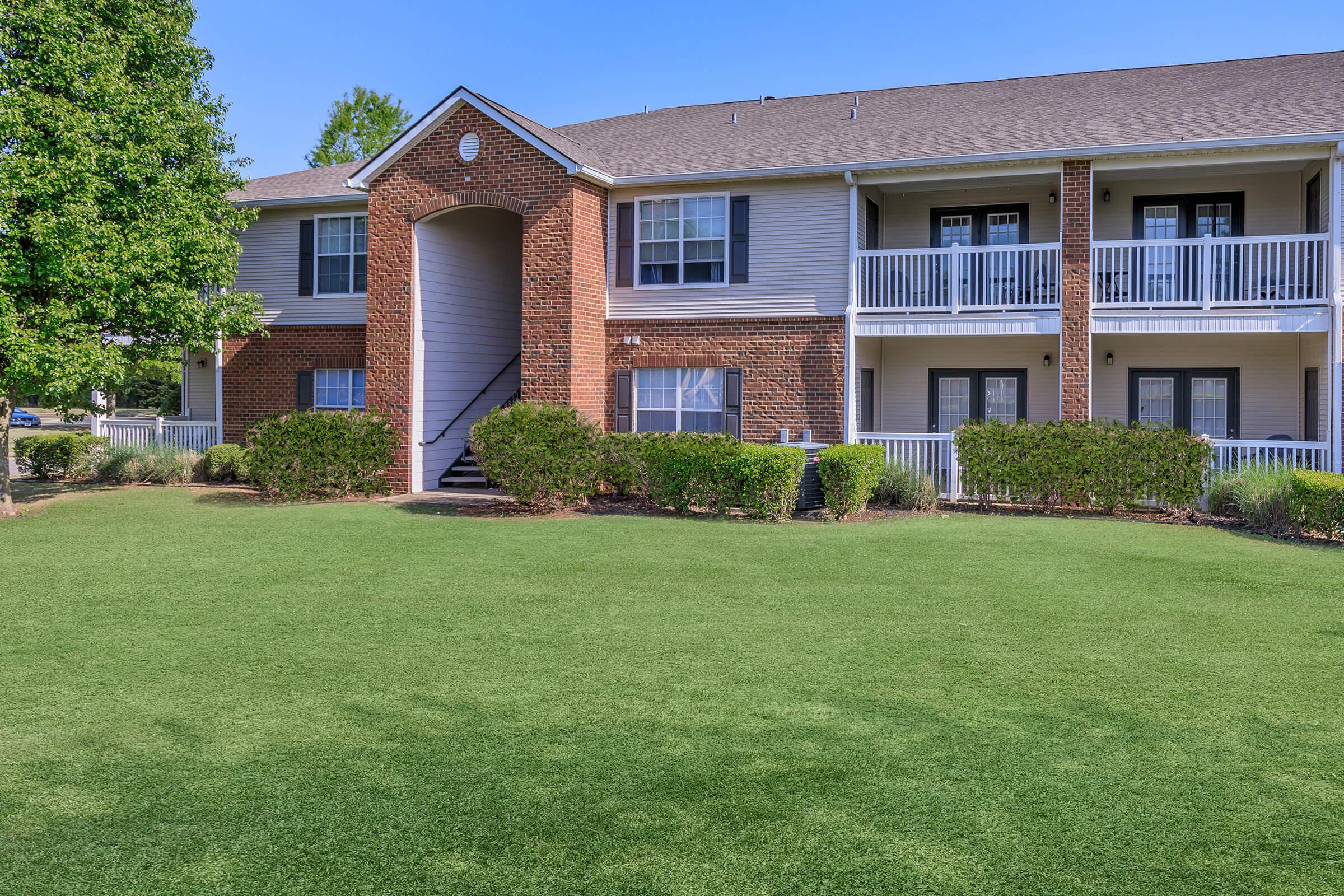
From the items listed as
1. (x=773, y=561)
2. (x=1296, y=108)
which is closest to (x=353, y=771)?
(x=773, y=561)

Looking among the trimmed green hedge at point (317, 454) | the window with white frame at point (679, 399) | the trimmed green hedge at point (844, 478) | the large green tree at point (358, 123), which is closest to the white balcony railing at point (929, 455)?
the trimmed green hedge at point (844, 478)

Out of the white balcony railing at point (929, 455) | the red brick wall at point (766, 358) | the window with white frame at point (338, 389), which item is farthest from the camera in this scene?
the window with white frame at point (338, 389)

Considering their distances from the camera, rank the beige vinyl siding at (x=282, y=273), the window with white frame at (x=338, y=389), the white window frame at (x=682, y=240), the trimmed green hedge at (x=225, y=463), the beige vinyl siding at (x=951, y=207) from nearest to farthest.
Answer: the white window frame at (x=682, y=240) < the beige vinyl siding at (x=951, y=207) < the trimmed green hedge at (x=225, y=463) < the beige vinyl siding at (x=282, y=273) < the window with white frame at (x=338, y=389)

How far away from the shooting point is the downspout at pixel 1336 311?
610 inches

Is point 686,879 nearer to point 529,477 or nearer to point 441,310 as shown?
point 529,477

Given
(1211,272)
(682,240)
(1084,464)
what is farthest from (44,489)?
(1211,272)

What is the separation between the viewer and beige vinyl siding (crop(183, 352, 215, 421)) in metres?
22.8

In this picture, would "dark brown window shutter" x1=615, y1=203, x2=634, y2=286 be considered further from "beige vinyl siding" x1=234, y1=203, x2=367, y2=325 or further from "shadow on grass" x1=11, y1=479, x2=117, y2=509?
"shadow on grass" x1=11, y1=479, x2=117, y2=509

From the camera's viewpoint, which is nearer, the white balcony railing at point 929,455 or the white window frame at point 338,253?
the white balcony railing at point 929,455

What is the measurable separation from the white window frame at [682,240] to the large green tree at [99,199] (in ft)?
21.5

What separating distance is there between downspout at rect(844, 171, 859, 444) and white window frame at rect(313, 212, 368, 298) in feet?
29.2

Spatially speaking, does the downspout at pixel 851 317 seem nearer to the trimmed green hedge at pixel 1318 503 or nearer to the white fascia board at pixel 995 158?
the white fascia board at pixel 995 158

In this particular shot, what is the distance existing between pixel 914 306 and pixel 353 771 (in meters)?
14.1

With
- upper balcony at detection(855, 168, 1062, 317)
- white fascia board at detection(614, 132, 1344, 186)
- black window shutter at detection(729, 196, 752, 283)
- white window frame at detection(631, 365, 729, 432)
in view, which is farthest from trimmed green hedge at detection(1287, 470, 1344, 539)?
black window shutter at detection(729, 196, 752, 283)
